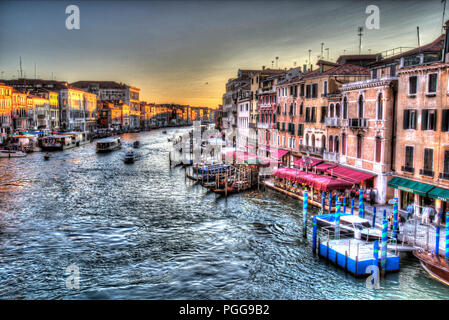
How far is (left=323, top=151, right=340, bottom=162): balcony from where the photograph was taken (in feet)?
78.3

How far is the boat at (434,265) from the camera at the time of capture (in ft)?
38.7

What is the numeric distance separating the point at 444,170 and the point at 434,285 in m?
5.80

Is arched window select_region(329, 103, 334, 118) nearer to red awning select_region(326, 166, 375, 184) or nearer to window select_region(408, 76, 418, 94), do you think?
red awning select_region(326, 166, 375, 184)

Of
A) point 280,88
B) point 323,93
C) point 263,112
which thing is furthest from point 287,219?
point 263,112

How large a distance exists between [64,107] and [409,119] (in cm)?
8680

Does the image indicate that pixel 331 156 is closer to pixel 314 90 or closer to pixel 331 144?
pixel 331 144

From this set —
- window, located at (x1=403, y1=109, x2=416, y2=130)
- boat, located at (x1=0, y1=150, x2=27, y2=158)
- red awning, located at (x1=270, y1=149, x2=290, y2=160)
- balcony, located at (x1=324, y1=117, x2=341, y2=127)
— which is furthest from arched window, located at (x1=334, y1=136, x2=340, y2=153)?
boat, located at (x1=0, y1=150, x2=27, y2=158)

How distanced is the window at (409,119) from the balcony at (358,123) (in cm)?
280

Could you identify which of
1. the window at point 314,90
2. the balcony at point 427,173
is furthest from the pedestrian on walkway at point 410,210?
the window at point 314,90

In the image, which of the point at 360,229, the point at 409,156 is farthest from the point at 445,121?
the point at 360,229

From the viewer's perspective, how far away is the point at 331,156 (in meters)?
24.4

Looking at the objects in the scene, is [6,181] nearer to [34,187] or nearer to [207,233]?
[34,187]

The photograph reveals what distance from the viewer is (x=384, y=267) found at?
41.4ft

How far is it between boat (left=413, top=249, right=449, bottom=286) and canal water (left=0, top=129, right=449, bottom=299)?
285 millimetres
